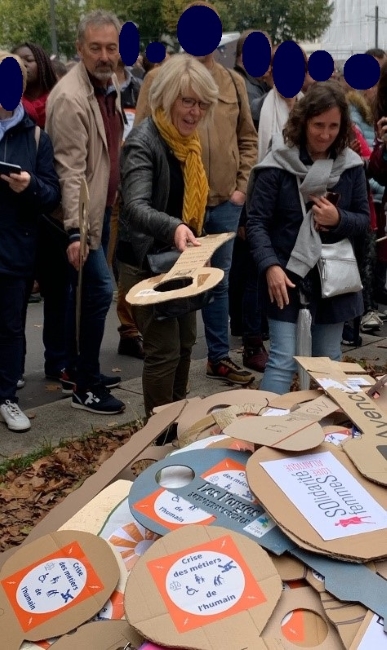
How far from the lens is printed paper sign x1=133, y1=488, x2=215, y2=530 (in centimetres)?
164

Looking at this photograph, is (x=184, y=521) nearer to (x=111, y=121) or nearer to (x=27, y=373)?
(x=111, y=121)

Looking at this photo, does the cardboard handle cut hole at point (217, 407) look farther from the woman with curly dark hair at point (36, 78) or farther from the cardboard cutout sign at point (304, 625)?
the woman with curly dark hair at point (36, 78)

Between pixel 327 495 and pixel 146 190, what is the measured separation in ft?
5.94

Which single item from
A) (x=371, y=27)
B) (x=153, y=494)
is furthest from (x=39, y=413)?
(x=371, y=27)

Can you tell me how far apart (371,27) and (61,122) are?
93.3 feet

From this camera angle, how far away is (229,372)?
473cm

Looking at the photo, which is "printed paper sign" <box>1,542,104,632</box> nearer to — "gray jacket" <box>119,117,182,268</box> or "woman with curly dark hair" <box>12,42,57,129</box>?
"gray jacket" <box>119,117,182,268</box>

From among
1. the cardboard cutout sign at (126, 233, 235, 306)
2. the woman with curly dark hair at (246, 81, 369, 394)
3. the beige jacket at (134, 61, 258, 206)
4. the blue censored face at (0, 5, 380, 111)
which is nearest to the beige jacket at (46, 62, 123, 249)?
the blue censored face at (0, 5, 380, 111)

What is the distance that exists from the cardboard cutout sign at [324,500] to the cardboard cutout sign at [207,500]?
5 centimetres

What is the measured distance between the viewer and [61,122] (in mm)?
3883

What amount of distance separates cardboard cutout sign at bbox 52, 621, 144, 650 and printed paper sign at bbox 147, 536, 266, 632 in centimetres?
10

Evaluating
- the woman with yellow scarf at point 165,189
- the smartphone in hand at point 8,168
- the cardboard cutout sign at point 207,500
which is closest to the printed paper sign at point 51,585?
the cardboard cutout sign at point 207,500

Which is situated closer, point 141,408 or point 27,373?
point 141,408

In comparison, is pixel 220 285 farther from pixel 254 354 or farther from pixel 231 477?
pixel 231 477
